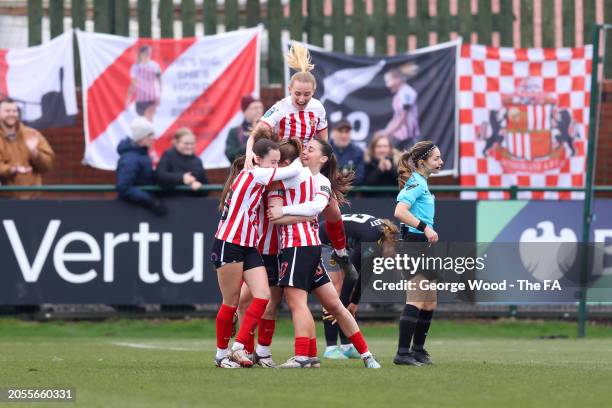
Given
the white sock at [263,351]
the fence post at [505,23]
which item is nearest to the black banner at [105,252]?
the fence post at [505,23]

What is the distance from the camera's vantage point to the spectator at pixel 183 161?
16.9m

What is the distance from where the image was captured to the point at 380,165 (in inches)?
675

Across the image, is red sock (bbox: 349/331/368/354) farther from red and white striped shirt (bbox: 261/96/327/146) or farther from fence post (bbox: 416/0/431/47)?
fence post (bbox: 416/0/431/47)

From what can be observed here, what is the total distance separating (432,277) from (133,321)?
6.59m

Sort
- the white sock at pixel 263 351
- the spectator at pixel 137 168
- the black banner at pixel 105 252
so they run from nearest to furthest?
the white sock at pixel 263 351
the black banner at pixel 105 252
the spectator at pixel 137 168

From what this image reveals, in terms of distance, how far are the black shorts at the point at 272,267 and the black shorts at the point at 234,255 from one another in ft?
1.41

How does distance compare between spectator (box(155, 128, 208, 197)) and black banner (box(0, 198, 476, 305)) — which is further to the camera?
spectator (box(155, 128, 208, 197))

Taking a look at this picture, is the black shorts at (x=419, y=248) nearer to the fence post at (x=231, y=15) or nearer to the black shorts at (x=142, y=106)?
the black shorts at (x=142, y=106)

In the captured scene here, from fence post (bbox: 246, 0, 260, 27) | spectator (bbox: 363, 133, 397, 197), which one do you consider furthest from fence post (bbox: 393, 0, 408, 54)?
spectator (bbox: 363, 133, 397, 197)

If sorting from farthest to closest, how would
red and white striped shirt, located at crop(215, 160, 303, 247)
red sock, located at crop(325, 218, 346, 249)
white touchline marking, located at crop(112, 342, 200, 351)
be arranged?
1. white touchline marking, located at crop(112, 342, 200, 351)
2. red sock, located at crop(325, 218, 346, 249)
3. red and white striped shirt, located at crop(215, 160, 303, 247)

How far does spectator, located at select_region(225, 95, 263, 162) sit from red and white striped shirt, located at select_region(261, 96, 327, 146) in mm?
6058

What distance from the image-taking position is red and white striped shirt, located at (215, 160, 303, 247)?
10320mm

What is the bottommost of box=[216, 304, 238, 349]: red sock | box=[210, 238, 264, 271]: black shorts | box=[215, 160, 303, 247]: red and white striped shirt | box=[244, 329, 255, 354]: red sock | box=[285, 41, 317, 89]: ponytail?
box=[244, 329, 255, 354]: red sock

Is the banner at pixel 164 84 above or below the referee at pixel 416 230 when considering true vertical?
above
